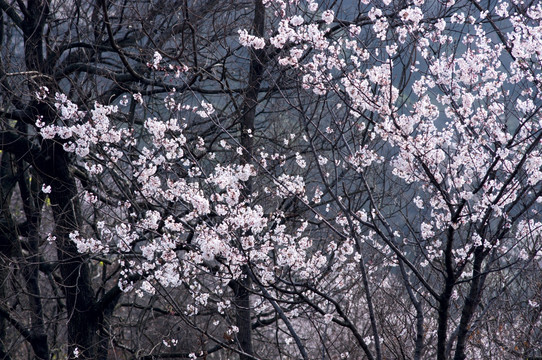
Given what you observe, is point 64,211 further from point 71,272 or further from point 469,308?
point 469,308

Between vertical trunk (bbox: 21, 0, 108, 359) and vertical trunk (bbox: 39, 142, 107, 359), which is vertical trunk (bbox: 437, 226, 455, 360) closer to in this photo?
vertical trunk (bbox: 21, 0, 108, 359)

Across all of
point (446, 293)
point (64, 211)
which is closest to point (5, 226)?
point (64, 211)

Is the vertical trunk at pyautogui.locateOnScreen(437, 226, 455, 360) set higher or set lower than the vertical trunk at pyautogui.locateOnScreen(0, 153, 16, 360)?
lower

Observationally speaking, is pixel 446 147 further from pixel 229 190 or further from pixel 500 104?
pixel 229 190

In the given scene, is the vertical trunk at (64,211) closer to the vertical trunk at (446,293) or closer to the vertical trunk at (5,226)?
the vertical trunk at (5,226)

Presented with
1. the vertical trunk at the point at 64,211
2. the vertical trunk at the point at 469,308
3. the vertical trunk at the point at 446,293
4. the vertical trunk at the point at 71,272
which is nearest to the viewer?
the vertical trunk at the point at 446,293

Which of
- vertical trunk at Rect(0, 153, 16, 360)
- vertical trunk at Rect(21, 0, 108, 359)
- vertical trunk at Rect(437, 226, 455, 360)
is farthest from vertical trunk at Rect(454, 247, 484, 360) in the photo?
vertical trunk at Rect(0, 153, 16, 360)

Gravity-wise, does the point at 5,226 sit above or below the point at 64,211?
above

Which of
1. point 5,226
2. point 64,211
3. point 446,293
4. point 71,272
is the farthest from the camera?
point 5,226

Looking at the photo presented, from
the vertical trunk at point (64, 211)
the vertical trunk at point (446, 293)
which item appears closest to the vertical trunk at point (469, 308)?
the vertical trunk at point (446, 293)

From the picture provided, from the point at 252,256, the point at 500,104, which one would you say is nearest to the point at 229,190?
the point at 252,256

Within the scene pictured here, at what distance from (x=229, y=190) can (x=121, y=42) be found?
371 centimetres

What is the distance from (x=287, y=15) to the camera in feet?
15.9

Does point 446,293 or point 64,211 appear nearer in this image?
point 446,293
